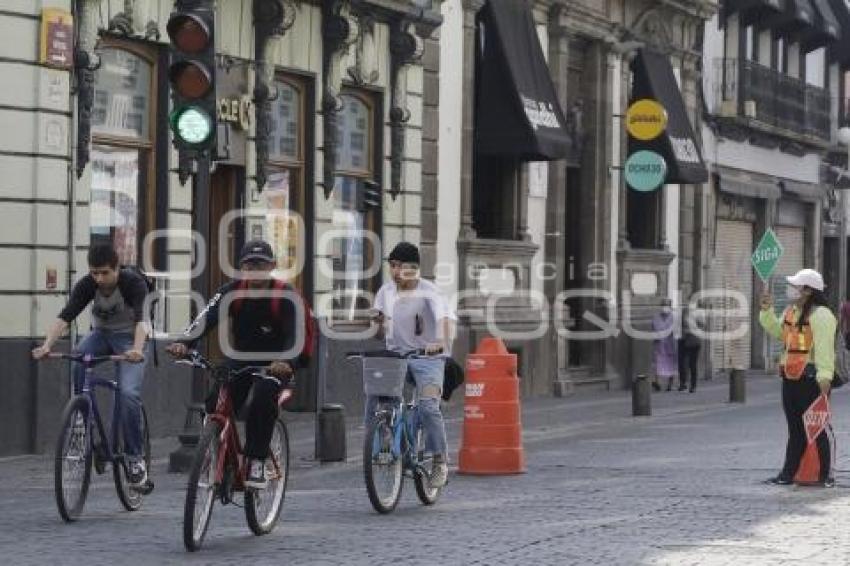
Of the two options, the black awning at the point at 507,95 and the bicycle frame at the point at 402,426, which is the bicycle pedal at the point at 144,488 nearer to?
the bicycle frame at the point at 402,426

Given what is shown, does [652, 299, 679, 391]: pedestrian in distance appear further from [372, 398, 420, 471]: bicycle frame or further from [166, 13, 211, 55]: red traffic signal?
[372, 398, 420, 471]: bicycle frame

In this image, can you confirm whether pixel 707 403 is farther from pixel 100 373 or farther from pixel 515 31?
pixel 100 373

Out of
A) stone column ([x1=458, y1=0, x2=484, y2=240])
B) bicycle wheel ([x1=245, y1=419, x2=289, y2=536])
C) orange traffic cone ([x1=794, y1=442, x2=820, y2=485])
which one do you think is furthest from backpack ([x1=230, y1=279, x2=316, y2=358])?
stone column ([x1=458, y1=0, x2=484, y2=240])

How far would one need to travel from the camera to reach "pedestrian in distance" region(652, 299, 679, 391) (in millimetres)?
32375

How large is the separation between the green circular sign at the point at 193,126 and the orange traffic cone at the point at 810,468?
5.19m

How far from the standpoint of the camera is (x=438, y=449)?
1365cm

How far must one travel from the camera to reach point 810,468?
1497 centimetres

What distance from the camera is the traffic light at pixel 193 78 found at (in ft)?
49.2

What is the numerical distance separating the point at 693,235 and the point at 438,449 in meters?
23.1

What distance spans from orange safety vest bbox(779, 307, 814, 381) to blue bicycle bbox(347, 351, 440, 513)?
325 centimetres

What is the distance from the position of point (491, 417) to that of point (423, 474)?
8.91 ft

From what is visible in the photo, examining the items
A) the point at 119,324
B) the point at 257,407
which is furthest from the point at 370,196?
the point at 257,407

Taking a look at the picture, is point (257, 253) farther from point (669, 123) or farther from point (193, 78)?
point (669, 123)

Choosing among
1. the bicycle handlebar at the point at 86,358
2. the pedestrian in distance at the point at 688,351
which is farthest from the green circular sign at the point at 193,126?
the pedestrian in distance at the point at 688,351
